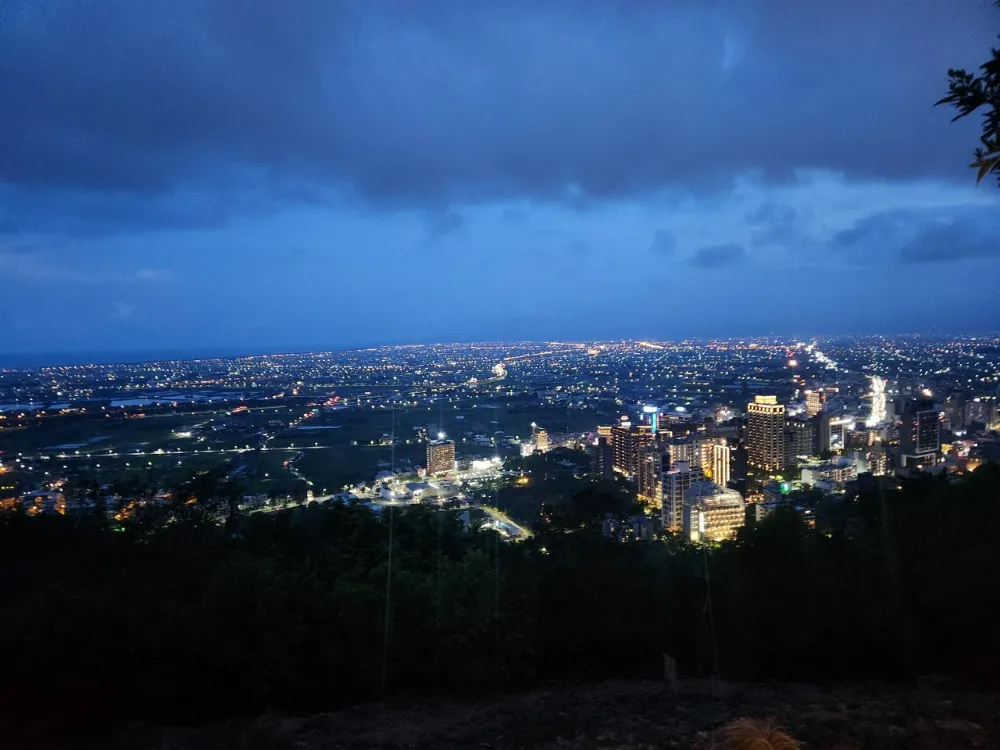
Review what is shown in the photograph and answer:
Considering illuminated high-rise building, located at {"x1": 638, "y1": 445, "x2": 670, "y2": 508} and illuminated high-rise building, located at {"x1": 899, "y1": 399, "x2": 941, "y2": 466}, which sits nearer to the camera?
illuminated high-rise building, located at {"x1": 638, "y1": 445, "x2": 670, "y2": 508}

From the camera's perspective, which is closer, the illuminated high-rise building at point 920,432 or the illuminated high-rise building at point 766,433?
the illuminated high-rise building at point 920,432

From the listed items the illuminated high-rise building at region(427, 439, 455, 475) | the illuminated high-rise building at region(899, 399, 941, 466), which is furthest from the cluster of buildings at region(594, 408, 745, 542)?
the illuminated high-rise building at region(899, 399, 941, 466)

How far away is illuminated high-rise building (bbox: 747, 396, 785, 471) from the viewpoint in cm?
2031

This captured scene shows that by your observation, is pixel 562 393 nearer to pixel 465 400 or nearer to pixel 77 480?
pixel 465 400

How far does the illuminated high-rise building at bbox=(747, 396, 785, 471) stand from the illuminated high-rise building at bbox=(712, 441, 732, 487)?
1.57 metres

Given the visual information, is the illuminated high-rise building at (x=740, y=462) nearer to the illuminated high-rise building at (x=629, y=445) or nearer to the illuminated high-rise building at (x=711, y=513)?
the illuminated high-rise building at (x=629, y=445)

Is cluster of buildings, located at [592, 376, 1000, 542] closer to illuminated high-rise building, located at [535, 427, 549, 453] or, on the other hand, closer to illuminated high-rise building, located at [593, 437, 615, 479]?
illuminated high-rise building, located at [593, 437, 615, 479]

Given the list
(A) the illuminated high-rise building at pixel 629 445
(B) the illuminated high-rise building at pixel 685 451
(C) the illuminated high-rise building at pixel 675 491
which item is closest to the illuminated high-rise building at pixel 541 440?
(A) the illuminated high-rise building at pixel 629 445

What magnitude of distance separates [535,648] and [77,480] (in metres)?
8.55

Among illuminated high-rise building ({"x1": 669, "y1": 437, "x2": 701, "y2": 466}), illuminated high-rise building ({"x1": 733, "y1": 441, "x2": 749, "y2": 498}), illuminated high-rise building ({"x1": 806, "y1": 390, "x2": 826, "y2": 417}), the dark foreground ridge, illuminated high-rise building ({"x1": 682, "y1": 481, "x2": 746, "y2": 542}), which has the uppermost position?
illuminated high-rise building ({"x1": 806, "y1": 390, "x2": 826, "y2": 417})

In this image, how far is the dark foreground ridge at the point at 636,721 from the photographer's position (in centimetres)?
356

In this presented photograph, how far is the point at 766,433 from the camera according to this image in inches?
818

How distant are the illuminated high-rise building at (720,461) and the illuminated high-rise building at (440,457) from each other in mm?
8635

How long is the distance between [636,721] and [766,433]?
1858 centimetres
